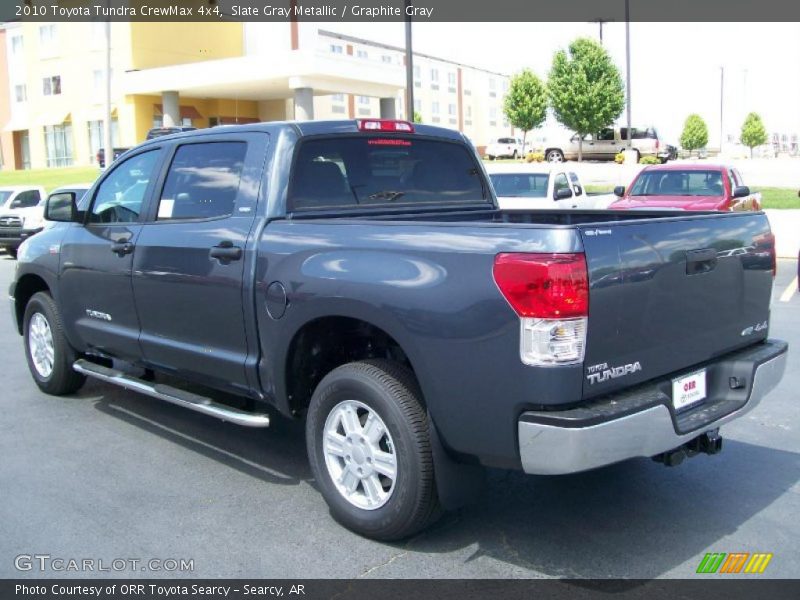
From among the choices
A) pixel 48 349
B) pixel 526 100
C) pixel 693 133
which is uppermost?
pixel 526 100

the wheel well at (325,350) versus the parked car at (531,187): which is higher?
the parked car at (531,187)

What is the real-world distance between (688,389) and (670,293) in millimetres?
499

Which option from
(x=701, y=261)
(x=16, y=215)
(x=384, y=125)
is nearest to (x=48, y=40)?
(x=16, y=215)

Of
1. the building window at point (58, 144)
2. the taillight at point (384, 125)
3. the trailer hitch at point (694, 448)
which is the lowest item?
the trailer hitch at point (694, 448)

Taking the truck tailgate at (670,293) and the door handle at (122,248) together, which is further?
the door handle at (122,248)

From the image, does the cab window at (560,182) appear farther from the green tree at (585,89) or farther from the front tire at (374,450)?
the green tree at (585,89)

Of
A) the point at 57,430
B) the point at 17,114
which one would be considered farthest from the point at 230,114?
the point at 57,430

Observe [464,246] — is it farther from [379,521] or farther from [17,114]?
[17,114]

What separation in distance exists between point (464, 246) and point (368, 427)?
103cm

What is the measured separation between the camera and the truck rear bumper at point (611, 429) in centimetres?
329

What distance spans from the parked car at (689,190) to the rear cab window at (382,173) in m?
10.7

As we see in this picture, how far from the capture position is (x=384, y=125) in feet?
16.9

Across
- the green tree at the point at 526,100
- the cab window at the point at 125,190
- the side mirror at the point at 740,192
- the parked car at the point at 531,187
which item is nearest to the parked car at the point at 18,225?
the parked car at the point at 531,187

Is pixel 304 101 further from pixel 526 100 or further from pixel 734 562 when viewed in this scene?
pixel 734 562
